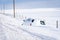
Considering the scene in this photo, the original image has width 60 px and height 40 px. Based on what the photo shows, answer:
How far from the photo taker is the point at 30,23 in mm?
12680

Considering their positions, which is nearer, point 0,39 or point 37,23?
point 0,39

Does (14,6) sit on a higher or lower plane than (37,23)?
higher

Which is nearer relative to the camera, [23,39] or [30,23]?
[23,39]

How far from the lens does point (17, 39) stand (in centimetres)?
702

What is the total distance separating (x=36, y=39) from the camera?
690cm

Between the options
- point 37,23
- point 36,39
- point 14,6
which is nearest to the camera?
point 36,39

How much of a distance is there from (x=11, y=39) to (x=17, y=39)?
32 cm

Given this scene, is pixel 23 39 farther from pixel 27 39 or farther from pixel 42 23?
pixel 42 23

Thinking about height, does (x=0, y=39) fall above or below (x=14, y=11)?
below

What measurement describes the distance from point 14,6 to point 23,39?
53.1 ft

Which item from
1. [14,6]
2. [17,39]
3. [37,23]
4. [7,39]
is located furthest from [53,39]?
[14,6]

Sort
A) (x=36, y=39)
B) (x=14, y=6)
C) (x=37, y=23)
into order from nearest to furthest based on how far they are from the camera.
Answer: (x=36, y=39) → (x=37, y=23) → (x=14, y=6)

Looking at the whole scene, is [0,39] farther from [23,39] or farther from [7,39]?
[23,39]

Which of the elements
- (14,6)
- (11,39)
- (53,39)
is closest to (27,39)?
(11,39)
